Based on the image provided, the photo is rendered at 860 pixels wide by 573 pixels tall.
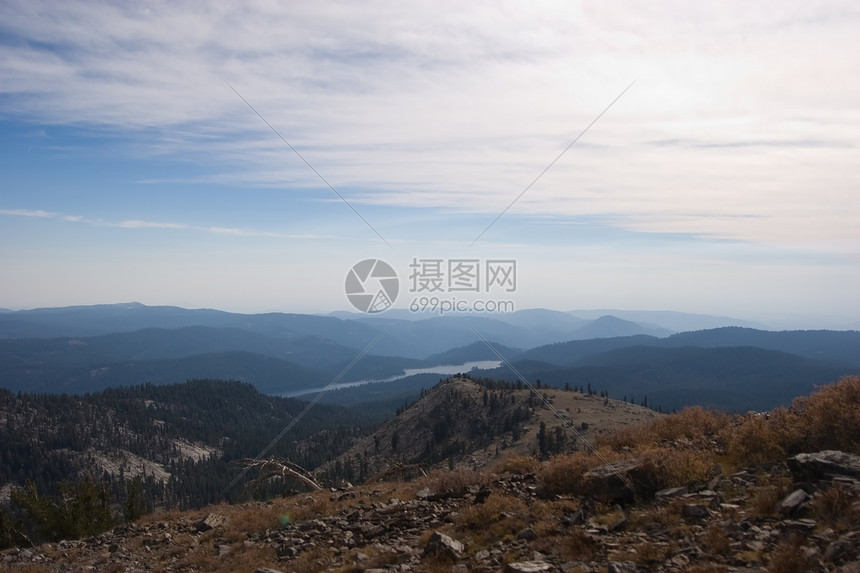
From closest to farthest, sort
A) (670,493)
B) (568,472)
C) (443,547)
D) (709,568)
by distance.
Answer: (709,568)
(443,547)
(670,493)
(568,472)

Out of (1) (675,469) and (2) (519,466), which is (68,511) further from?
(1) (675,469)

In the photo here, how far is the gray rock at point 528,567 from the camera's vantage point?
342 inches

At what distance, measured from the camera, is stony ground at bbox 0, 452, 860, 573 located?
8.07m

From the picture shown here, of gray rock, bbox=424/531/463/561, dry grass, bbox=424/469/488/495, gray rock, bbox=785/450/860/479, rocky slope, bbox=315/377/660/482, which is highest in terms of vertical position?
gray rock, bbox=785/450/860/479

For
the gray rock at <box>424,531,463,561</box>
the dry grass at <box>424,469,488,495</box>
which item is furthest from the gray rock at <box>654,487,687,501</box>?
the dry grass at <box>424,469,488,495</box>

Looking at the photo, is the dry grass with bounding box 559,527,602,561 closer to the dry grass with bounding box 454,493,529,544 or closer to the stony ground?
the stony ground

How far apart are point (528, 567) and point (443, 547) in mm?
1992

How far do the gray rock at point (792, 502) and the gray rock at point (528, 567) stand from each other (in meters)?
4.17

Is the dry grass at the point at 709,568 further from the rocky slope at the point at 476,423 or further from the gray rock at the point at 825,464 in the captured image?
the rocky slope at the point at 476,423

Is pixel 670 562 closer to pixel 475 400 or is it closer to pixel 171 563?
pixel 171 563

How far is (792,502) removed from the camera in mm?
8859

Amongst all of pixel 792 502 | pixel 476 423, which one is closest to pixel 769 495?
pixel 792 502

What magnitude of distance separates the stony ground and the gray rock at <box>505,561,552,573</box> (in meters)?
0.03

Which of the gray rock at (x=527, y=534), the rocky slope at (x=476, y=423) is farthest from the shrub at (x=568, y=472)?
the rocky slope at (x=476, y=423)
